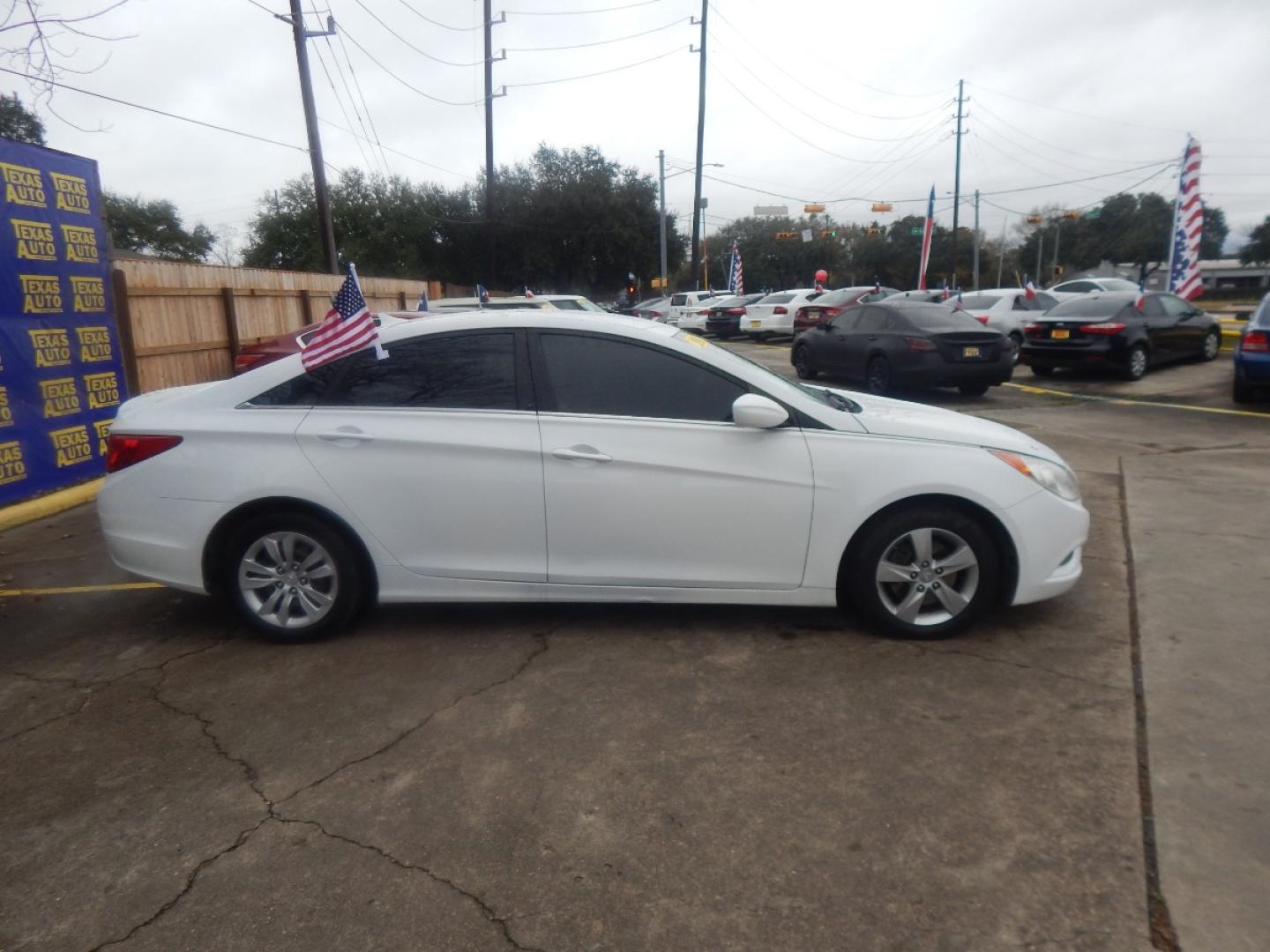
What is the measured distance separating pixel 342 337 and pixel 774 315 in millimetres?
23816

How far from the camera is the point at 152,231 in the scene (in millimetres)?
53688

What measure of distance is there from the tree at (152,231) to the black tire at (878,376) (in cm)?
4676

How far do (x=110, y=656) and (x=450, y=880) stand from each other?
2.72 m

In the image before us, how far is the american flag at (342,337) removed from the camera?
4379 mm

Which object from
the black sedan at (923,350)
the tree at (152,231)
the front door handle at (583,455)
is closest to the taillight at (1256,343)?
the black sedan at (923,350)

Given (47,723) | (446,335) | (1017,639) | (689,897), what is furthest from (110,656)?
(1017,639)

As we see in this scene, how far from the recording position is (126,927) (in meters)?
2.48

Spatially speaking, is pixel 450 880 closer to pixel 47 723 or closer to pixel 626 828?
pixel 626 828

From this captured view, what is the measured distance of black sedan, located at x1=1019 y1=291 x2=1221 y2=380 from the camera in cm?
1455

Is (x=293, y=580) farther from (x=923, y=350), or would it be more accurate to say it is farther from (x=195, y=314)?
(x=923, y=350)

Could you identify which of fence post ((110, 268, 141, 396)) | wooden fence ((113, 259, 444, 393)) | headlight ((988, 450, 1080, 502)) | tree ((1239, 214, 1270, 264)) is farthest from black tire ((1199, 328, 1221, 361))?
tree ((1239, 214, 1270, 264))

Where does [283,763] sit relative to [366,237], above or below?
below

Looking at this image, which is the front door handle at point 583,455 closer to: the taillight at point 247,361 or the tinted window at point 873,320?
the taillight at point 247,361

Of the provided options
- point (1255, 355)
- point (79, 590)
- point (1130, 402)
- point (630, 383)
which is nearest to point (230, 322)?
point (79, 590)
